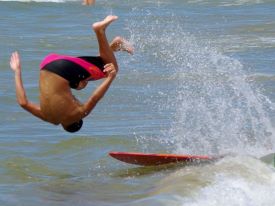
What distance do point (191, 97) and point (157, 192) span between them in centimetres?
551

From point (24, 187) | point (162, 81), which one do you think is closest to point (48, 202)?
point (24, 187)

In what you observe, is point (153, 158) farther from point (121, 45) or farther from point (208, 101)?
point (208, 101)

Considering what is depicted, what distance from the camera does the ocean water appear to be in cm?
861

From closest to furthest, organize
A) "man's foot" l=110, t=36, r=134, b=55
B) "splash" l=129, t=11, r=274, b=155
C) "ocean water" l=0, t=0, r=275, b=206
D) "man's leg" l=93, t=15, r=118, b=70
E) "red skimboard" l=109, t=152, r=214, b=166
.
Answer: "man's leg" l=93, t=15, r=118, b=70, "ocean water" l=0, t=0, r=275, b=206, "man's foot" l=110, t=36, r=134, b=55, "red skimboard" l=109, t=152, r=214, b=166, "splash" l=129, t=11, r=274, b=155

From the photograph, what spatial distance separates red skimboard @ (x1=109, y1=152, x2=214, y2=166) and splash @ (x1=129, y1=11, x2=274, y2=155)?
66 centimetres

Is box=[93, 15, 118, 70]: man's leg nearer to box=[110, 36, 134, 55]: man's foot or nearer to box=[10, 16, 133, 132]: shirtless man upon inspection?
box=[10, 16, 133, 132]: shirtless man

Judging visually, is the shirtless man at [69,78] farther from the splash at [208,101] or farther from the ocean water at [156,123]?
the splash at [208,101]

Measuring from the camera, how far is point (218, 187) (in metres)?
8.16

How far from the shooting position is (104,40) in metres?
8.43

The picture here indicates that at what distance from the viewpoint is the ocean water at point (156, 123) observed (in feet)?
28.2

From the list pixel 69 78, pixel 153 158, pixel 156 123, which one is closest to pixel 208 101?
pixel 156 123

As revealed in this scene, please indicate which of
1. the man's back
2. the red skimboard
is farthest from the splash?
the man's back

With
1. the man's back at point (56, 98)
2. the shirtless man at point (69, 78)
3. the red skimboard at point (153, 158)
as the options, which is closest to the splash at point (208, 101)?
the red skimboard at point (153, 158)

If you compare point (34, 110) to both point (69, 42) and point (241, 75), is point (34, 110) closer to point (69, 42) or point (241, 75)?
point (241, 75)
